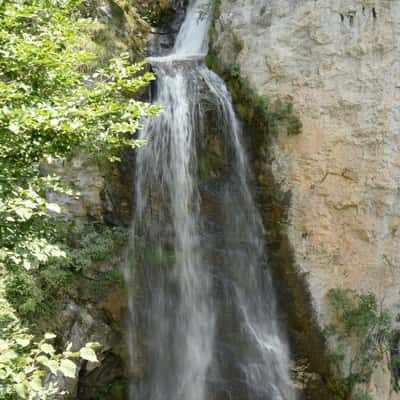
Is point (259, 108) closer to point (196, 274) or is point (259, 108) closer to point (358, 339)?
point (196, 274)

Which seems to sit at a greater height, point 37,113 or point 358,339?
point 37,113

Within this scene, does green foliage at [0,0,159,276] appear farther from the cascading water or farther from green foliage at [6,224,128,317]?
the cascading water

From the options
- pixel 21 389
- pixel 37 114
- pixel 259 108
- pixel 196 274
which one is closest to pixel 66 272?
pixel 196 274

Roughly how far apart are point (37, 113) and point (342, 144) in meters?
6.07

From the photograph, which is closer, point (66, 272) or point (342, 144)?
point (66, 272)

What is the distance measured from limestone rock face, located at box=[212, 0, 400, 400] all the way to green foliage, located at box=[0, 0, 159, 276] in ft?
16.2

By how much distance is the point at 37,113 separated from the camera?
96.0 inches

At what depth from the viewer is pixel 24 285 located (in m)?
5.29

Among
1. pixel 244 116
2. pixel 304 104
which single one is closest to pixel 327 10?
pixel 304 104

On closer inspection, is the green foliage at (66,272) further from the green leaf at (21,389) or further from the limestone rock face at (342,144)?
the green leaf at (21,389)

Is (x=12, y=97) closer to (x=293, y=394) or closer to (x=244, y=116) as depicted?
(x=244, y=116)

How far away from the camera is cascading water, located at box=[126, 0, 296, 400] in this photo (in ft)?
21.1

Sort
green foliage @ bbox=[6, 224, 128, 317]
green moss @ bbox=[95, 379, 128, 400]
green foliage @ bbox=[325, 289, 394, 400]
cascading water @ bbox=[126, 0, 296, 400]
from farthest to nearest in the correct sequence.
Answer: green foliage @ bbox=[325, 289, 394, 400]
cascading water @ bbox=[126, 0, 296, 400]
green moss @ bbox=[95, 379, 128, 400]
green foliage @ bbox=[6, 224, 128, 317]

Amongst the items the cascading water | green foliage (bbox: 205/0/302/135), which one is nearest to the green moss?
the cascading water
